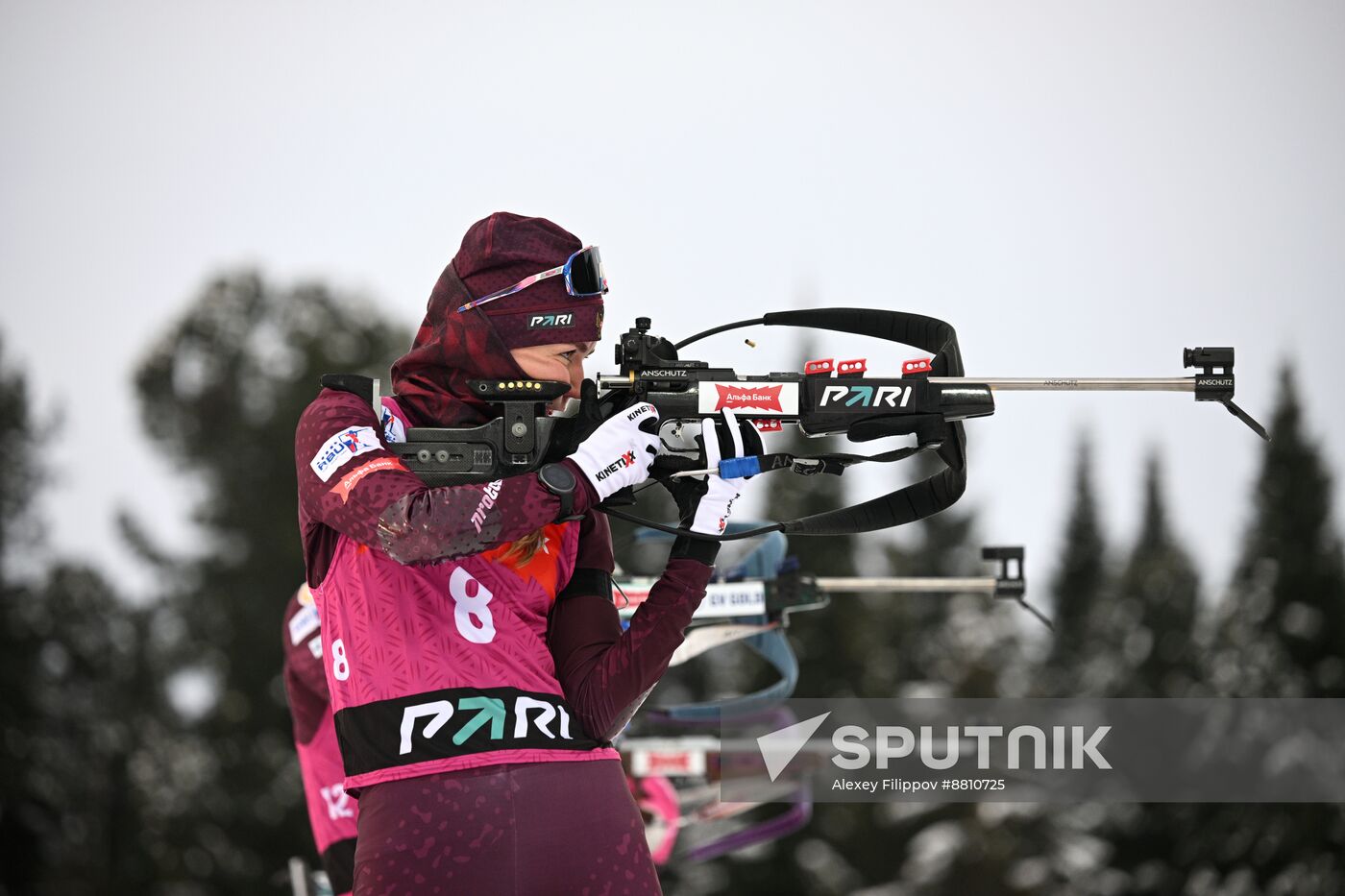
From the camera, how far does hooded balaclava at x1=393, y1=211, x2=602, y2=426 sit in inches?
114

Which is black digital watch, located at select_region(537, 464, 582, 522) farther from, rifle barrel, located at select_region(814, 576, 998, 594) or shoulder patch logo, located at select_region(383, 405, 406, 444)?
rifle barrel, located at select_region(814, 576, 998, 594)

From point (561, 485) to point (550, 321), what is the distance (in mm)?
445

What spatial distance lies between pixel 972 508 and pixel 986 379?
29.2 m

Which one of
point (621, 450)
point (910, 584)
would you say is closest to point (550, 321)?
point (621, 450)

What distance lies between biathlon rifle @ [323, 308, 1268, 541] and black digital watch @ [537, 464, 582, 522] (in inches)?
7.5

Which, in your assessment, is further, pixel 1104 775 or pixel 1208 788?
pixel 1208 788

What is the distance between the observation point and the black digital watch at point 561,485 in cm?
263

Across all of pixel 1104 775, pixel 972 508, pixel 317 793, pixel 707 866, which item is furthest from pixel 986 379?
pixel 972 508

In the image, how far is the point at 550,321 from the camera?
9.64ft

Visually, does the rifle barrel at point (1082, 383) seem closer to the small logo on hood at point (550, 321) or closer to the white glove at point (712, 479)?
the white glove at point (712, 479)

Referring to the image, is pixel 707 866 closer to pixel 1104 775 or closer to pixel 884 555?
pixel 1104 775

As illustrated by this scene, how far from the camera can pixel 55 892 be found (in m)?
24.5

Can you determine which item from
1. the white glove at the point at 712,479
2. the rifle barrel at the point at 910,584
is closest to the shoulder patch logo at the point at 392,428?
the white glove at the point at 712,479

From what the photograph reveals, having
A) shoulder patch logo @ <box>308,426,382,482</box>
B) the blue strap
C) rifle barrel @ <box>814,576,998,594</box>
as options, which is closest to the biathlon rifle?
shoulder patch logo @ <box>308,426,382,482</box>
